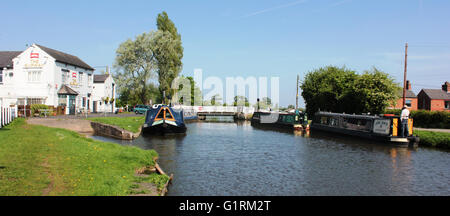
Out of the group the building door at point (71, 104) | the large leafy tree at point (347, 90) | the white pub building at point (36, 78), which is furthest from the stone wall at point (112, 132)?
the large leafy tree at point (347, 90)

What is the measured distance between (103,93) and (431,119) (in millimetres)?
41840

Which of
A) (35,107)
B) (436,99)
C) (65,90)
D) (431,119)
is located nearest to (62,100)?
A: (65,90)

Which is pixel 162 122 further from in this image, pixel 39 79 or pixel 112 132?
pixel 39 79

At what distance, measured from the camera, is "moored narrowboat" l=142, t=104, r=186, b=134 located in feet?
102

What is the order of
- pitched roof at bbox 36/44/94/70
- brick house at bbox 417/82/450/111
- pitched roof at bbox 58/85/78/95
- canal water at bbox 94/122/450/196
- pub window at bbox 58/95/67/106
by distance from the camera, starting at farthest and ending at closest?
brick house at bbox 417/82/450/111, pub window at bbox 58/95/67/106, pitched roof at bbox 58/85/78/95, pitched roof at bbox 36/44/94/70, canal water at bbox 94/122/450/196

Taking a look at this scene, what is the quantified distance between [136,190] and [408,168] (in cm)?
1320

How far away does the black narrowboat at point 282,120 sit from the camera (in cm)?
4306

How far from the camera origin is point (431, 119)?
36.4 meters

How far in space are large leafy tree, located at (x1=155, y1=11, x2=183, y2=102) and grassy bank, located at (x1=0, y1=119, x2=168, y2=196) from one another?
42.1 meters

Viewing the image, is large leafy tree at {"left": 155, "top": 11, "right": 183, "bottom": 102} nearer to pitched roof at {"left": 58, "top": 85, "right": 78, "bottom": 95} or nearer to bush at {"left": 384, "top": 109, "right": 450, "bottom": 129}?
pitched roof at {"left": 58, "top": 85, "right": 78, "bottom": 95}

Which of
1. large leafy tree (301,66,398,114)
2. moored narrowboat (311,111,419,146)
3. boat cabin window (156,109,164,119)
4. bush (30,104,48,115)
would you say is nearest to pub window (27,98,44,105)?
bush (30,104,48,115)

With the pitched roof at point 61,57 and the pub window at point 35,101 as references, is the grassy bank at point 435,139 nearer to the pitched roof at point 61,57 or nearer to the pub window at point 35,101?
the pitched roof at point 61,57
